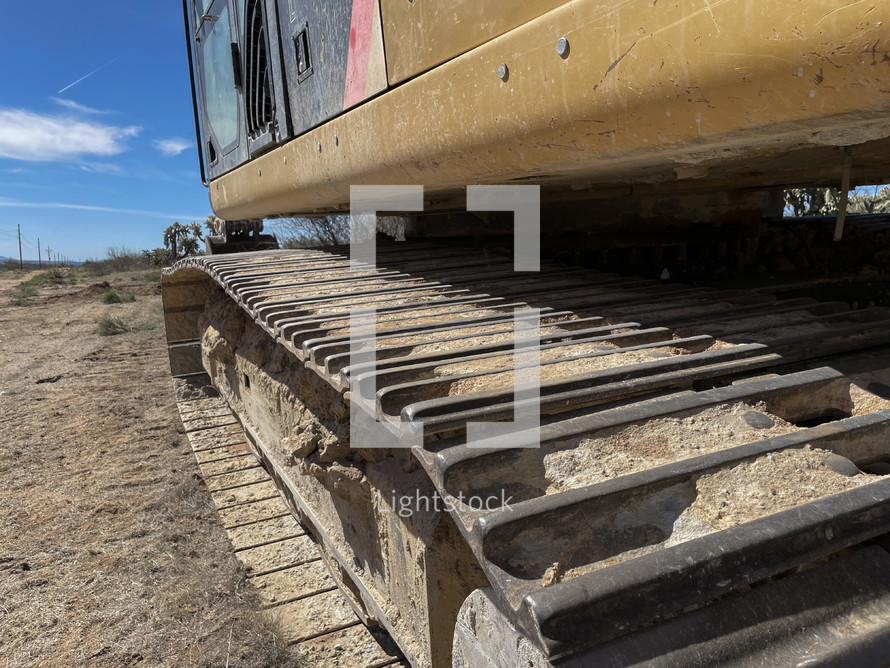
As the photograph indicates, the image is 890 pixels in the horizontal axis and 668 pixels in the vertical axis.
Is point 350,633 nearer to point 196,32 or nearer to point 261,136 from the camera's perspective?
point 261,136

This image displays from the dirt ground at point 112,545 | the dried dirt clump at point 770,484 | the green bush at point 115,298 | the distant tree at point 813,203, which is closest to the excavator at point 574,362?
the dried dirt clump at point 770,484

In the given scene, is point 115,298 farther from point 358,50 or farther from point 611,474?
point 611,474

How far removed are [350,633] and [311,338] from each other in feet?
4.07

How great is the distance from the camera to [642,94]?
137 centimetres

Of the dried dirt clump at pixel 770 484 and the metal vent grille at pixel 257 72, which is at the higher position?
the metal vent grille at pixel 257 72

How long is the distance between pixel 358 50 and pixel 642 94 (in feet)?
4.38

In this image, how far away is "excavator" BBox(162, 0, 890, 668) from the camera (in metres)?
1.03

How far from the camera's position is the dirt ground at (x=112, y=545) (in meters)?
2.69

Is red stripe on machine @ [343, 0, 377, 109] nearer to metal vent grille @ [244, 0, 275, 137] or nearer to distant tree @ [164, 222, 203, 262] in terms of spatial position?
metal vent grille @ [244, 0, 275, 137]

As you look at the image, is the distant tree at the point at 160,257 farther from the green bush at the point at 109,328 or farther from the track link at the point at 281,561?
the track link at the point at 281,561

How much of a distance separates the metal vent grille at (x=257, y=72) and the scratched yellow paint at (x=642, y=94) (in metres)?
1.41

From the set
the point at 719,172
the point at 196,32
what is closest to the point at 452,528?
the point at 719,172

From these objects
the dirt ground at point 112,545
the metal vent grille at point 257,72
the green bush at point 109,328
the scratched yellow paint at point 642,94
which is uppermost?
the metal vent grille at point 257,72

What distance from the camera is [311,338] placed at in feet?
7.00
